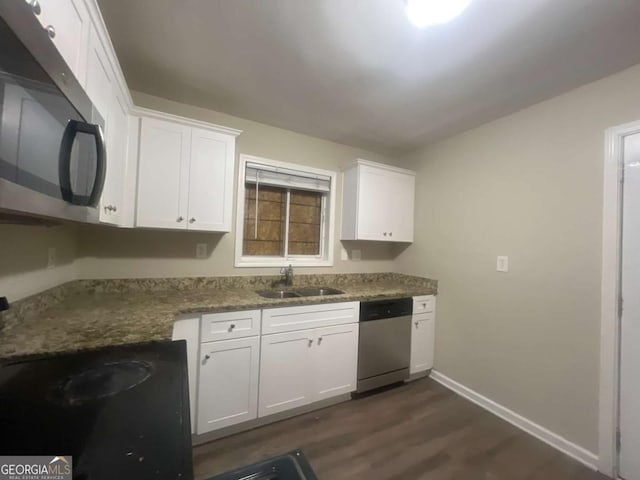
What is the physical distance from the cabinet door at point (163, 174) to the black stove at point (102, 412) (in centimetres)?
106

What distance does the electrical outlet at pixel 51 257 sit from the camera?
5.07 feet

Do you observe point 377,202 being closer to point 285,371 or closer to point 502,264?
point 502,264

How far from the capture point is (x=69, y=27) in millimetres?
929

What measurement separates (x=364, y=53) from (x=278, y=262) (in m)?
1.85

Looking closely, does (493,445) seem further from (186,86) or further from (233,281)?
(186,86)

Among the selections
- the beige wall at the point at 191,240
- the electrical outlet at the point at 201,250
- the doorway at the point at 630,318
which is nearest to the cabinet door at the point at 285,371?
the beige wall at the point at 191,240

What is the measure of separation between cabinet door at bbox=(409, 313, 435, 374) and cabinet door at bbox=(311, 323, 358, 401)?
2.25 ft

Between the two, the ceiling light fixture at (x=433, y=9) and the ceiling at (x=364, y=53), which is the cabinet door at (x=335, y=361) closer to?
the ceiling at (x=364, y=53)

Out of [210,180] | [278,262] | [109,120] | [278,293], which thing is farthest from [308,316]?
[109,120]

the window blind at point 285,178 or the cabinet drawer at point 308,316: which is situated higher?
the window blind at point 285,178

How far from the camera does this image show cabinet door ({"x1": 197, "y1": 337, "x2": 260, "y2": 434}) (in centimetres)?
174

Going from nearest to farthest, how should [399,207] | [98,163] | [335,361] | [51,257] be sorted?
[98,163] → [51,257] → [335,361] → [399,207]

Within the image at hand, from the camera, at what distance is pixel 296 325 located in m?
2.05

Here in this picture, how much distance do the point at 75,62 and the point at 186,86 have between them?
110cm
